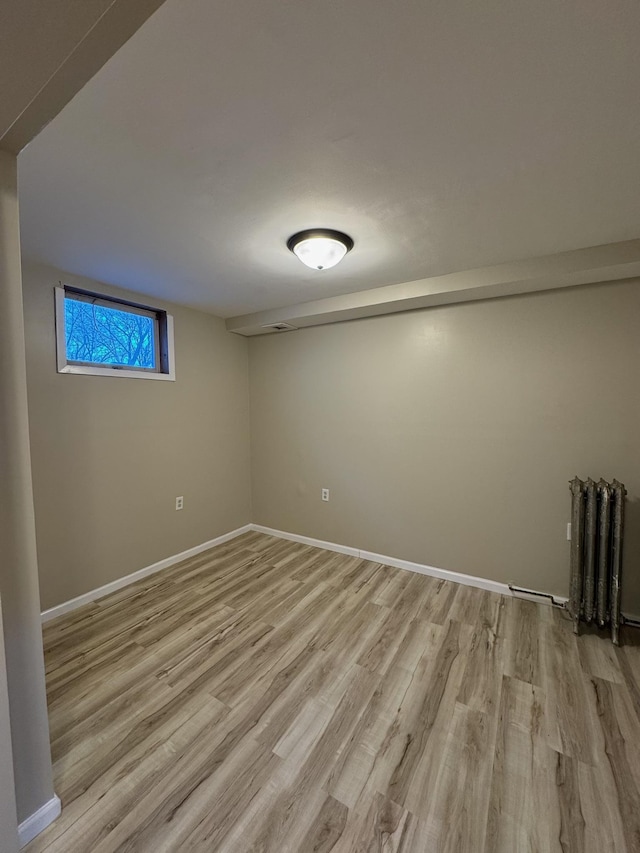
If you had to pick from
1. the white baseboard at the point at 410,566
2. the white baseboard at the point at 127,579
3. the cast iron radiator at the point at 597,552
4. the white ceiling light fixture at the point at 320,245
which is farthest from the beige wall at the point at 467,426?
the white ceiling light fixture at the point at 320,245

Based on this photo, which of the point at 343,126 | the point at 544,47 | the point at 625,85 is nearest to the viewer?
the point at 544,47

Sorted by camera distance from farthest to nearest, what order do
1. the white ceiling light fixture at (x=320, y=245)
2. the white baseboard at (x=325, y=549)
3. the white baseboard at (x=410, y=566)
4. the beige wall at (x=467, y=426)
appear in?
the white baseboard at (x=410, y=566)
the white baseboard at (x=325, y=549)
the beige wall at (x=467, y=426)
the white ceiling light fixture at (x=320, y=245)

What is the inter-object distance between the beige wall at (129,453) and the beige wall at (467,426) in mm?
620

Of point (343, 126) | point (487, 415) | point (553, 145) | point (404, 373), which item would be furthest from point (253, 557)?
point (553, 145)

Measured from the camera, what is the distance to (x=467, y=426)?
2.71 m

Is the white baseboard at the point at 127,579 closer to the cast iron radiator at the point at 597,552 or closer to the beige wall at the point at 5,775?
the beige wall at the point at 5,775

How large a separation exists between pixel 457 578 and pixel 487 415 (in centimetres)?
135

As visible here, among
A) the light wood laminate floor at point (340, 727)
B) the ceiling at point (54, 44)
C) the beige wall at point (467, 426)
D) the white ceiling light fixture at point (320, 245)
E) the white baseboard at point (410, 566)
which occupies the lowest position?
the light wood laminate floor at point (340, 727)

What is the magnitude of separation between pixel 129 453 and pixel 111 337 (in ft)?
3.10

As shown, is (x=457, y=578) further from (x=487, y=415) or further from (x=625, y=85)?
(x=625, y=85)

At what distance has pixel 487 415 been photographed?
2629mm

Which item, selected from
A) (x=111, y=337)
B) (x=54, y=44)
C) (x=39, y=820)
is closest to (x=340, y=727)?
(x=39, y=820)

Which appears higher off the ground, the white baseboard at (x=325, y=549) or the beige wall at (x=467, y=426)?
the beige wall at (x=467, y=426)

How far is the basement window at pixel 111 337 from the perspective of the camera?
2.43 meters
